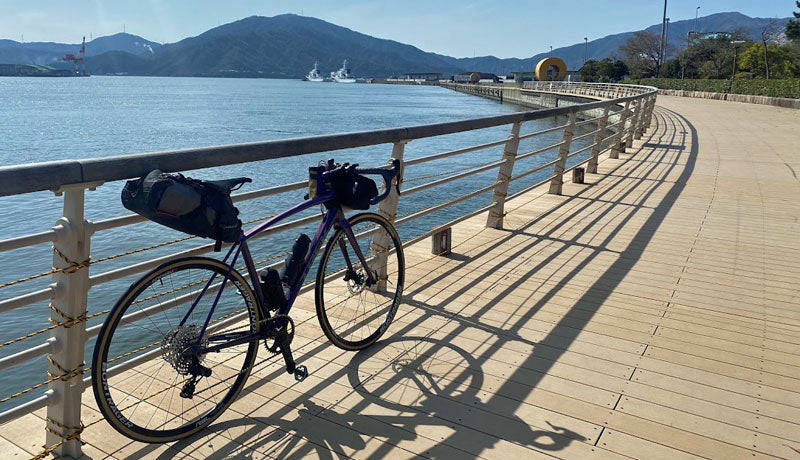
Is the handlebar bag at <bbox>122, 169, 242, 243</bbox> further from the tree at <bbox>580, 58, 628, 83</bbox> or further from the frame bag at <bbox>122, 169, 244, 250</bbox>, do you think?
the tree at <bbox>580, 58, 628, 83</bbox>

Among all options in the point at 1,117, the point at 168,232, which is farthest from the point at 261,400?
the point at 1,117

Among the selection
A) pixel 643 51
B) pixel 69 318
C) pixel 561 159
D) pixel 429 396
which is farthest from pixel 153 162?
pixel 643 51

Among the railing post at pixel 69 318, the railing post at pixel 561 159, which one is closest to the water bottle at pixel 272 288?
the railing post at pixel 69 318

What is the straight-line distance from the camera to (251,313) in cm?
287

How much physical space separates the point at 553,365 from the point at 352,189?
1.56 meters

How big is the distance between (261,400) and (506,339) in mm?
1620

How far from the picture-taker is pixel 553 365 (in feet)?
11.7

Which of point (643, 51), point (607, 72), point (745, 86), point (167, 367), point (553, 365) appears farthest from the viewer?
point (643, 51)

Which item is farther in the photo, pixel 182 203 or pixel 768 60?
pixel 768 60

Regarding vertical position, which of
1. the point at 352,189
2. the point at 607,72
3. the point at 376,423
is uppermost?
the point at 607,72

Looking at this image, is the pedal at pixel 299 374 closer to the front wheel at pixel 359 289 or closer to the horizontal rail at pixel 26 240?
the front wheel at pixel 359 289

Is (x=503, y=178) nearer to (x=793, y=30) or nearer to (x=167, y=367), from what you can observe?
(x=167, y=367)

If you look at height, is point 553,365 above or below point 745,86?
below

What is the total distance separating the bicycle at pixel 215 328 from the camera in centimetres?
252
